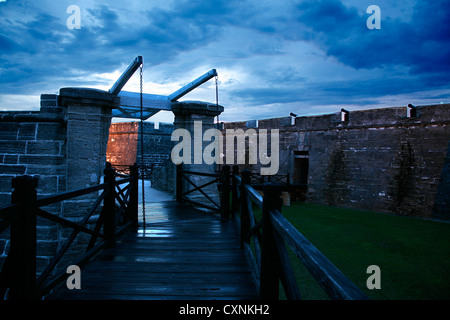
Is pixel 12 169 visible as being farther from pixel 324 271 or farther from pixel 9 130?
pixel 324 271

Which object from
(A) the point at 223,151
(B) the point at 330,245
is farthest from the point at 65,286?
(A) the point at 223,151

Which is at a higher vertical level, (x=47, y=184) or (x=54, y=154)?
(x=54, y=154)

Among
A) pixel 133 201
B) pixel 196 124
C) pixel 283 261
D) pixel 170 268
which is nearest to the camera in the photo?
pixel 283 261

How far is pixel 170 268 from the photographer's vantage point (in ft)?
10.4

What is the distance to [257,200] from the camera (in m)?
2.72

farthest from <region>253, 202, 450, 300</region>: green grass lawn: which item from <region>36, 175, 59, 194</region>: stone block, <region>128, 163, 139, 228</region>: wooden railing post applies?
<region>36, 175, 59, 194</region>: stone block

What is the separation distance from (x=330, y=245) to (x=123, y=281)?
7.78 meters

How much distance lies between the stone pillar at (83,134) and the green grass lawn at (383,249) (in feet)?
17.0

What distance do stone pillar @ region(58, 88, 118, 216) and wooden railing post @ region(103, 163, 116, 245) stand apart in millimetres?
1470

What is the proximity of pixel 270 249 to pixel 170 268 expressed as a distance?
152cm

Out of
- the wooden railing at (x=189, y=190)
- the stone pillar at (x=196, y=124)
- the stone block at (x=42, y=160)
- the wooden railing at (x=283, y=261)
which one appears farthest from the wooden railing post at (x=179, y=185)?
the wooden railing at (x=283, y=261)

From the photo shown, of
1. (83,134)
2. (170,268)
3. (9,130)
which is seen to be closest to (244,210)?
(170,268)

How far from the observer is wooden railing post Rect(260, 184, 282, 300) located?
2135 mm
